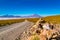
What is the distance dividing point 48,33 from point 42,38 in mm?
1715

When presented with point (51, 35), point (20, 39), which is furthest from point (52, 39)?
point (20, 39)

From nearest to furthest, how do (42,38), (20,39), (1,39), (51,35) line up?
(42,38), (51,35), (1,39), (20,39)

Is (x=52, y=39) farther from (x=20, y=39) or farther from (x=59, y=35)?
(x=20, y=39)

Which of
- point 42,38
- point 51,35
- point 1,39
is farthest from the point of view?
point 1,39

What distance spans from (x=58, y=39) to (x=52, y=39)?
0.93m

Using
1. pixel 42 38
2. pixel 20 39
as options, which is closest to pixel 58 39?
pixel 42 38

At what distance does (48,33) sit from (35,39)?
5.24ft

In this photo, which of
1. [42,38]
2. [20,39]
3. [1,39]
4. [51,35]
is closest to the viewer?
[42,38]

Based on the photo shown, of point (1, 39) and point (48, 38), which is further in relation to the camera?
point (1, 39)

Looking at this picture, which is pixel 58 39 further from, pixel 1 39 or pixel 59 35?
pixel 1 39

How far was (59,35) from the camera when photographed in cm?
1809

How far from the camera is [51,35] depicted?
1769 cm

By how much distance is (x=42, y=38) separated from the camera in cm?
1662

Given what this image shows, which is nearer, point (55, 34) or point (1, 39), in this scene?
point (55, 34)
